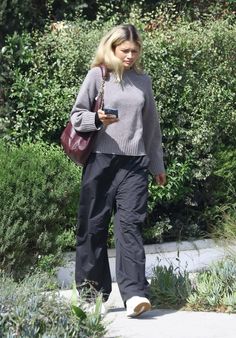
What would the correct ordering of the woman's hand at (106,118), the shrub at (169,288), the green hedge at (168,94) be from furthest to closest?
1. the green hedge at (168,94)
2. the shrub at (169,288)
3. the woman's hand at (106,118)

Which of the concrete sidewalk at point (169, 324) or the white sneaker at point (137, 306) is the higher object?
the white sneaker at point (137, 306)

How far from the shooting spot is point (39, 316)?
5059 millimetres

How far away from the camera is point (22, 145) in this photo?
7.86 m

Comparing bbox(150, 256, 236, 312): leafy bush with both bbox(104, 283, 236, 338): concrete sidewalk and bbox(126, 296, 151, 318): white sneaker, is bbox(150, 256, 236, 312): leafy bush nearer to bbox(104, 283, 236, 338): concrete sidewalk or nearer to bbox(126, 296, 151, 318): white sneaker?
bbox(104, 283, 236, 338): concrete sidewalk

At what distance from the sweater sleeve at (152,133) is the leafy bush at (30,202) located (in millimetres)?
1096

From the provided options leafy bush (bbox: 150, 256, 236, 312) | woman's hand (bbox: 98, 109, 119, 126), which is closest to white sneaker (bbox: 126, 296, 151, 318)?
leafy bush (bbox: 150, 256, 236, 312)

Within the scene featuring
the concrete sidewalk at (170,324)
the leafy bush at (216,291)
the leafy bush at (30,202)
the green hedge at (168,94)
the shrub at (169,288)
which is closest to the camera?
the concrete sidewalk at (170,324)

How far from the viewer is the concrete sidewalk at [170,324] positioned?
5.73m

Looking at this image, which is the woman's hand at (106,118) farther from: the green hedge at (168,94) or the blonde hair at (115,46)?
the green hedge at (168,94)

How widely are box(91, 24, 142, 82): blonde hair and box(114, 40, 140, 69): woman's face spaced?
0.07 ft

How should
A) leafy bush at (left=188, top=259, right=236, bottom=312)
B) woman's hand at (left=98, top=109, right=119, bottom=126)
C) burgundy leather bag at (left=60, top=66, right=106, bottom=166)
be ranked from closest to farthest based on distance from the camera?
woman's hand at (left=98, top=109, right=119, bottom=126) → burgundy leather bag at (left=60, top=66, right=106, bottom=166) → leafy bush at (left=188, top=259, right=236, bottom=312)

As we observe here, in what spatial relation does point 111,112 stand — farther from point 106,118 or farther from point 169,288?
point 169,288

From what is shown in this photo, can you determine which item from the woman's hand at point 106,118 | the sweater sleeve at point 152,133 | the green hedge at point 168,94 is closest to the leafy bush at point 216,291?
the sweater sleeve at point 152,133

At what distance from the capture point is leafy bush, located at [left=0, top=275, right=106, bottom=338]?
4992 mm
